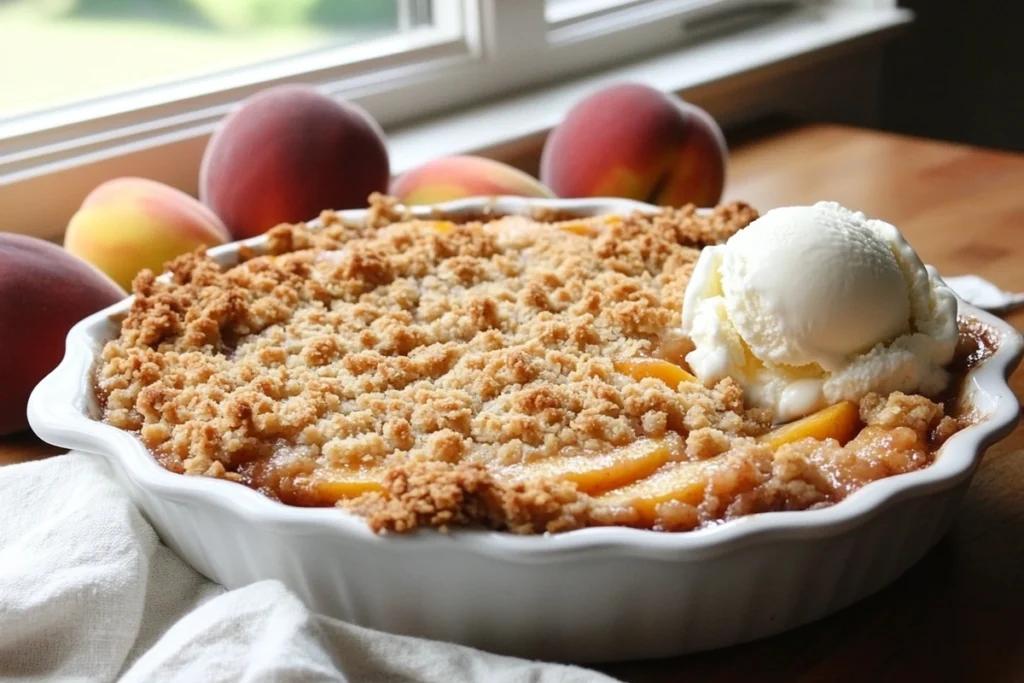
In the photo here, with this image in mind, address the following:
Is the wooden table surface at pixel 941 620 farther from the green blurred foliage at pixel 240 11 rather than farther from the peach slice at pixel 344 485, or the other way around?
the green blurred foliage at pixel 240 11

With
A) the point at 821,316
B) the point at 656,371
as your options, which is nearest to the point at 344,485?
the point at 656,371

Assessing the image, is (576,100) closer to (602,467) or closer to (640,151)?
(640,151)

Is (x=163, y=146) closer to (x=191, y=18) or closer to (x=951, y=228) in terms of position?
(x=191, y=18)

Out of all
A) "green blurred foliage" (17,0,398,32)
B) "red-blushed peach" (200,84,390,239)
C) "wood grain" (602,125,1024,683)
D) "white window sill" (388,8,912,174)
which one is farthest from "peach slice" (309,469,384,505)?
"green blurred foliage" (17,0,398,32)

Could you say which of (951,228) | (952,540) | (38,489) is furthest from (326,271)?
(951,228)

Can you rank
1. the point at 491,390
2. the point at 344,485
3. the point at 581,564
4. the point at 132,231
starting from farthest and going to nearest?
the point at 132,231 → the point at 491,390 → the point at 344,485 → the point at 581,564

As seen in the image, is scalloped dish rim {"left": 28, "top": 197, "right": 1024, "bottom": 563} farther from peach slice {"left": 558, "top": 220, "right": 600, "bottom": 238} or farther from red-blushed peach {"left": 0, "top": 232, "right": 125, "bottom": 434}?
peach slice {"left": 558, "top": 220, "right": 600, "bottom": 238}

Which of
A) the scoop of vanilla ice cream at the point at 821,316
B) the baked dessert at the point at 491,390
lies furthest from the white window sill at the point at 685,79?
the scoop of vanilla ice cream at the point at 821,316
